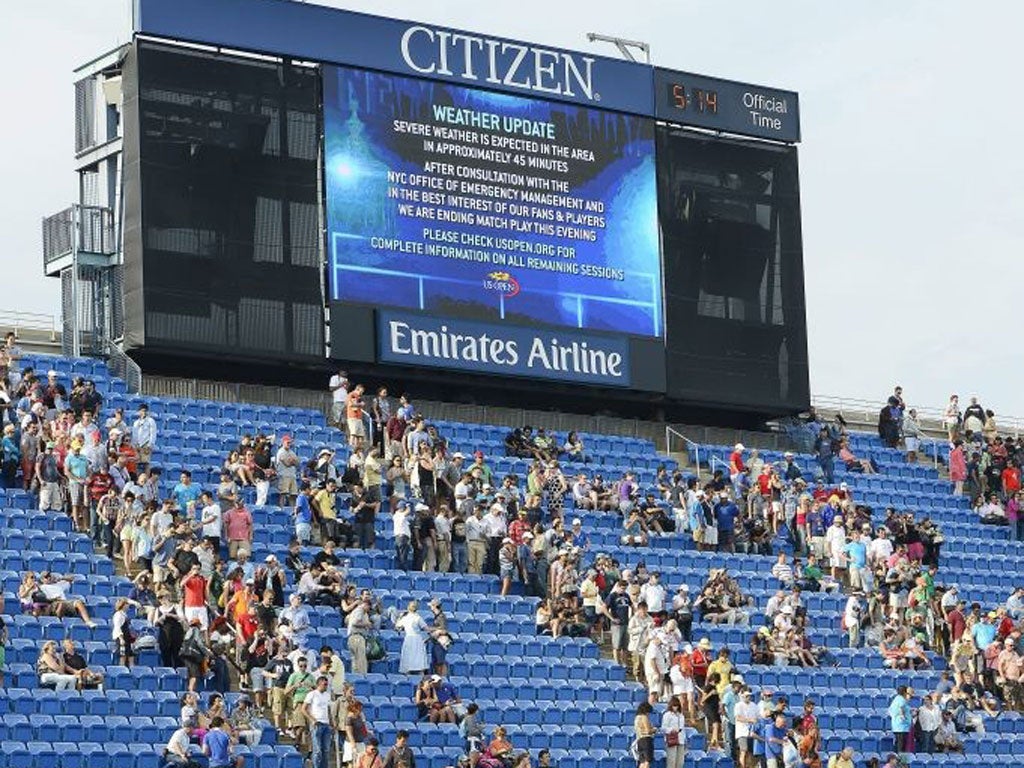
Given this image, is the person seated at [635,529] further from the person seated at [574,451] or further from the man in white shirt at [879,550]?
the man in white shirt at [879,550]

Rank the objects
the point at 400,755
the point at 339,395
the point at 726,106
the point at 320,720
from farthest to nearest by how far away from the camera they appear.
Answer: the point at 726,106 < the point at 339,395 < the point at 320,720 < the point at 400,755

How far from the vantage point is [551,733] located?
30.2 meters

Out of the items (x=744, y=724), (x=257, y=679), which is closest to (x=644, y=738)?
(x=744, y=724)

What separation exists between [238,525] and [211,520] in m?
0.44

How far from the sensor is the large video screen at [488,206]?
3688cm

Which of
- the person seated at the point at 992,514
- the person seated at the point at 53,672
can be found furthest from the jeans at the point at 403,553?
the person seated at the point at 992,514

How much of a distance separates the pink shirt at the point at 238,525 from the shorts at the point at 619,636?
174 inches

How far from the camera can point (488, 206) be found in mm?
37781

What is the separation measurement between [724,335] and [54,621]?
13.7 metres

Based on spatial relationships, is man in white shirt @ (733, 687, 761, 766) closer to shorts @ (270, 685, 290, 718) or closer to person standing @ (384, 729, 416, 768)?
person standing @ (384, 729, 416, 768)

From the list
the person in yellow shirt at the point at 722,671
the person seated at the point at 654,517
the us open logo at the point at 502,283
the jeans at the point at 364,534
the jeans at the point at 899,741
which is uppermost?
the us open logo at the point at 502,283

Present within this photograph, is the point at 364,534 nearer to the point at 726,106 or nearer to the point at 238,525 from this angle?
the point at 238,525

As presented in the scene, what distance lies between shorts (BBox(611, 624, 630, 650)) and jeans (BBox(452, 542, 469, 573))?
77.3 inches

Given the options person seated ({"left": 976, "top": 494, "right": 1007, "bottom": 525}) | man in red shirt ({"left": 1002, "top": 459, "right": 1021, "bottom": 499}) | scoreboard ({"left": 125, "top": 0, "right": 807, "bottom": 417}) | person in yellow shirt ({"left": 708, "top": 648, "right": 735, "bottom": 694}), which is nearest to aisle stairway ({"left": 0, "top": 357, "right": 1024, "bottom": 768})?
person in yellow shirt ({"left": 708, "top": 648, "right": 735, "bottom": 694})
